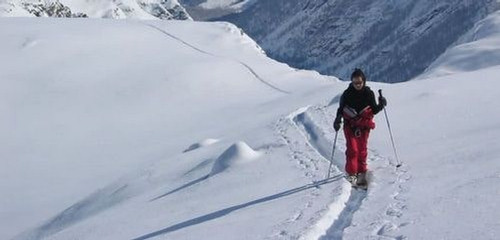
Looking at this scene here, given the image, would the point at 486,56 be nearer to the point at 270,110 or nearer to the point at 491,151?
the point at 270,110

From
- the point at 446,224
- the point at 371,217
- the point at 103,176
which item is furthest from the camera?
the point at 103,176

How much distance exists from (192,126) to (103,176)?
470 centimetres

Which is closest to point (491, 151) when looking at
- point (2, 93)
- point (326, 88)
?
point (326, 88)

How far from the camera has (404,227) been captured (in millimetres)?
8672

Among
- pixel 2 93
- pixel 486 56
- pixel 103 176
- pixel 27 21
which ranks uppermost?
pixel 27 21

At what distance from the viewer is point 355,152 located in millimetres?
11844

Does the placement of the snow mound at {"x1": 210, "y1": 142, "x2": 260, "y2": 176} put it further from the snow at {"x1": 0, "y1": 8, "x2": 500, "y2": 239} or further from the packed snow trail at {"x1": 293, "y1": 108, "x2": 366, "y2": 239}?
the packed snow trail at {"x1": 293, "y1": 108, "x2": 366, "y2": 239}

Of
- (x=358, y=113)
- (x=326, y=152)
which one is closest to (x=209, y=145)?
(x=326, y=152)

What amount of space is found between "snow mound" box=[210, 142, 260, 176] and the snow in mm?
29

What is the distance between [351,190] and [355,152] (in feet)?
2.88

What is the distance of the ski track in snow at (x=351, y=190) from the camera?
8898mm

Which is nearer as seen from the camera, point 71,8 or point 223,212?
point 223,212

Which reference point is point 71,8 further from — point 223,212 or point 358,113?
point 223,212

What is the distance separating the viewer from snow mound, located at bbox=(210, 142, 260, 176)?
14.1 meters
